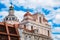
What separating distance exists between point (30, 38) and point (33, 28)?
37.7 feet

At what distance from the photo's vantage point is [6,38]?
74750mm

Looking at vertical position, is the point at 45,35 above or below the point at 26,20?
below

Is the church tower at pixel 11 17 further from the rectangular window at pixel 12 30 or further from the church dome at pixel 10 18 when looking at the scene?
the rectangular window at pixel 12 30

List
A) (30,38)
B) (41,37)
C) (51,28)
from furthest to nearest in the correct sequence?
(51,28), (41,37), (30,38)

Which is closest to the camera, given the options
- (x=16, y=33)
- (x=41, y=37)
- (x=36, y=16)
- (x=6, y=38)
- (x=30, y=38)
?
(x=6, y=38)

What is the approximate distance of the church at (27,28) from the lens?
77.0 metres

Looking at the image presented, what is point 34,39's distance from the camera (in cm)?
8788

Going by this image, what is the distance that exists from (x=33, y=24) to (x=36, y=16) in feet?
15.8

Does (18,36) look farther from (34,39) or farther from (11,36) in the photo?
(34,39)

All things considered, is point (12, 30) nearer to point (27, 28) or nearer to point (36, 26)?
point (27, 28)

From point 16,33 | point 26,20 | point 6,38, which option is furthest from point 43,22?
point 6,38

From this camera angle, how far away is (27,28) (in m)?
95.1

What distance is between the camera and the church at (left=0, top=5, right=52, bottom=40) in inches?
3031

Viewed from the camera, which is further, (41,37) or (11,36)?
(41,37)
